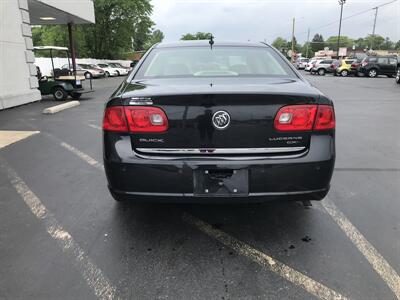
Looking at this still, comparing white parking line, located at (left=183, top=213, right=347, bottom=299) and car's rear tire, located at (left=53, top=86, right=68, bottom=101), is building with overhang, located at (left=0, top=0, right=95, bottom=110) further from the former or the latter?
white parking line, located at (left=183, top=213, right=347, bottom=299)

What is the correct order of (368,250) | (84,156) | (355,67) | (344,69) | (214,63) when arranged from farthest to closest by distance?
(344,69), (355,67), (84,156), (214,63), (368,250)

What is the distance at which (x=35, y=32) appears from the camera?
6544 centimetres

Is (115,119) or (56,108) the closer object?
(115,119)

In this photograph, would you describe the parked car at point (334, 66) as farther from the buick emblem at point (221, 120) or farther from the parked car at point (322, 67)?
the buick emblem at point (221, 120)

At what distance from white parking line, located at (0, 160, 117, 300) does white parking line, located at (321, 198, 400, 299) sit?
73.4 inches

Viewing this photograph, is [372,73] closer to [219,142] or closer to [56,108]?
[56,108]

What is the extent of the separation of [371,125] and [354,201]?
522cm

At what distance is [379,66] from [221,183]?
3169 centimetres

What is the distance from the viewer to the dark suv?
30.1 m

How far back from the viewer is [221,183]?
2832 mm

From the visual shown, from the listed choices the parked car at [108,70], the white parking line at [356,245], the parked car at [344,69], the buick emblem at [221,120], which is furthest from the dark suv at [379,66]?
the buick emblem at [221,120]

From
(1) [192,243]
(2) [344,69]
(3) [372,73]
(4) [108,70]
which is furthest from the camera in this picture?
(4) [108,70]

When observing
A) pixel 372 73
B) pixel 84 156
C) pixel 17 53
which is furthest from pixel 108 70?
pixel 84 156

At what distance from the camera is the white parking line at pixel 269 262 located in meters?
2.55
